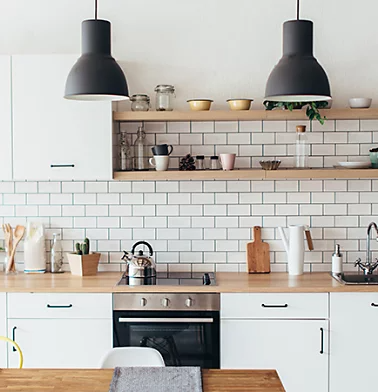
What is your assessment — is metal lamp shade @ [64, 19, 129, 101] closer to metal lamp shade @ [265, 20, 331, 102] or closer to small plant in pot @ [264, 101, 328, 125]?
metal lamp shade @ [265, 20, 331, 102]

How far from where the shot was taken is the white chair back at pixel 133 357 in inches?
117

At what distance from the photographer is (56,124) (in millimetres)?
4191

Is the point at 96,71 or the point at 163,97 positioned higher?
the point at 163,97

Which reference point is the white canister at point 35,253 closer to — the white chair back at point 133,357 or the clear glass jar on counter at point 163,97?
the clear glass jar on counter at point 163,97

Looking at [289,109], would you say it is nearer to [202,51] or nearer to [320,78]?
[202,51]

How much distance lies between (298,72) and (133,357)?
1486 millimetres

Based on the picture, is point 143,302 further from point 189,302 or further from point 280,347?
point 280,347

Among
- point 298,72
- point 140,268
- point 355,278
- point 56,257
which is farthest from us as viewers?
point 56,257

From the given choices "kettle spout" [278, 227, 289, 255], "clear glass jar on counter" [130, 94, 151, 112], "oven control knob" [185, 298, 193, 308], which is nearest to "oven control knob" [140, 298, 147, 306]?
"oven control knob" [185, 298, 193, 308]

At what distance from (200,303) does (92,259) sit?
0.88m

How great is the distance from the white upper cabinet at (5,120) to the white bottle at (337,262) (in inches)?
88.0

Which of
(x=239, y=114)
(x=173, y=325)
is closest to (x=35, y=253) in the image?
(x=173, y=325)

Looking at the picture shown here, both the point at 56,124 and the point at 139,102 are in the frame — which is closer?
the point at 56,124

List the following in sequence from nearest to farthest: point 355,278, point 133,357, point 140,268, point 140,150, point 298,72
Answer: point 298,72
point 133,357
point 140,268
point 355,278
point 140,150
